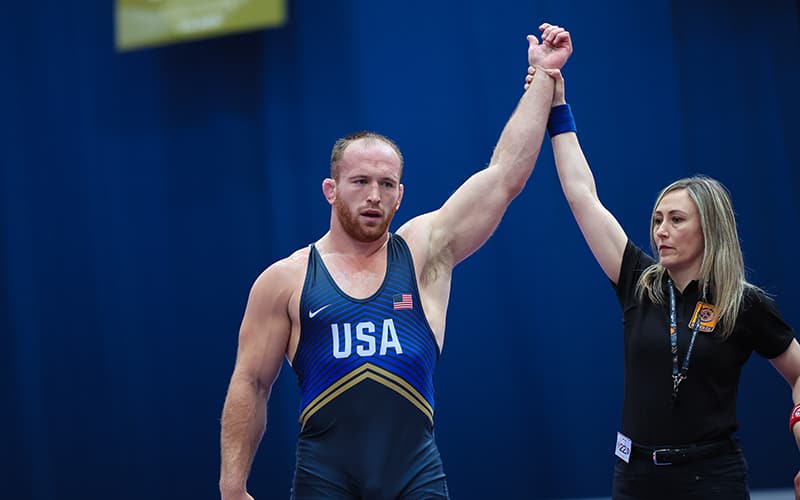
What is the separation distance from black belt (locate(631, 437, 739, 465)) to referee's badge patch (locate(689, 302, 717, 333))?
31 centimetres

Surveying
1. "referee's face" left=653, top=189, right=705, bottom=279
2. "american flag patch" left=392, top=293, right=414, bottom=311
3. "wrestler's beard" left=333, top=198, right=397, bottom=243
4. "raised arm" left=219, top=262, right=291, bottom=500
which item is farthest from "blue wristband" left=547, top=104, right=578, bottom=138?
"raised arm" left=219, top=262, right=291, bottom=500

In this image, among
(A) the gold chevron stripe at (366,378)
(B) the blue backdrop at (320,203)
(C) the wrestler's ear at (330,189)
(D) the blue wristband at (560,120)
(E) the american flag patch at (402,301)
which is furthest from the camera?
(B) the blue backdrop at (320,203)

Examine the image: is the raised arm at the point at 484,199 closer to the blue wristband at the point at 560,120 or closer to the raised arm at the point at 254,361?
the blue wristband at the point at 560,120

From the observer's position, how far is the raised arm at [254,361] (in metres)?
2.34

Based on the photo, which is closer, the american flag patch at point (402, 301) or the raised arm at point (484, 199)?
the american flag patch at point (402, 301)

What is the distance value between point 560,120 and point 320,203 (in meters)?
2.80

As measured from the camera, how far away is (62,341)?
5.60 m

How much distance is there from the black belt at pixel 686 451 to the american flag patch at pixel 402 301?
76 cm

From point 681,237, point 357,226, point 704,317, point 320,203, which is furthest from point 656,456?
point 320,203

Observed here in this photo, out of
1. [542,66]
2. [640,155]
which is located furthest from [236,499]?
[640,155]

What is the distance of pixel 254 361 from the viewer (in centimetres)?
238

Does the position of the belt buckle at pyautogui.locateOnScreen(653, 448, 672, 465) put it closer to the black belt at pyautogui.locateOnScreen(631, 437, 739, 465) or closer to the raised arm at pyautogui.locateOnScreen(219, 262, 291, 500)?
the black belt at pyautogui.locateOnScreen(631, 437, 739, 465)

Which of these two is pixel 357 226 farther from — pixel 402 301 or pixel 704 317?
pixel 704 317

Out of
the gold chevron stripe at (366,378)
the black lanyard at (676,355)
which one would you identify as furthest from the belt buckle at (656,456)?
the gold chevron stripe at (366,378)
